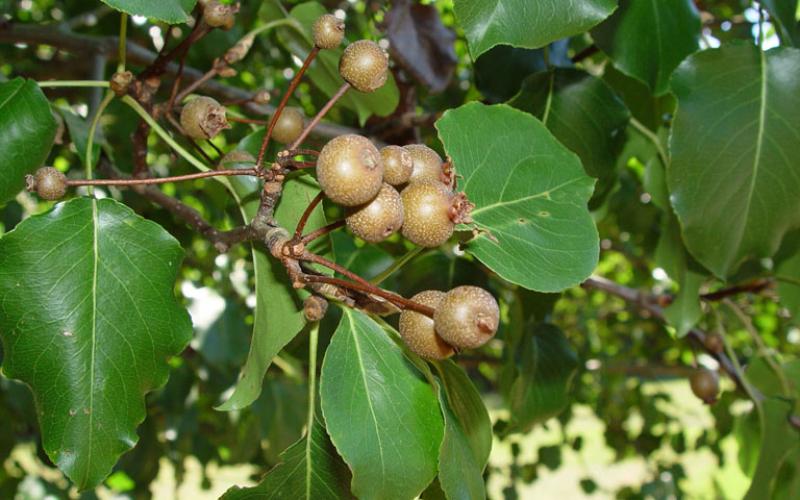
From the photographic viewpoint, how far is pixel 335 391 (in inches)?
42.7

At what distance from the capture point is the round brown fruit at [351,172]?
92 centimetres

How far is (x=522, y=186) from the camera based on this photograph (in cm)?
127

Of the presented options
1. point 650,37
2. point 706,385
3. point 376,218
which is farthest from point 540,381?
point 376,218

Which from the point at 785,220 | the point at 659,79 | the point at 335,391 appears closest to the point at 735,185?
the point at 785,220

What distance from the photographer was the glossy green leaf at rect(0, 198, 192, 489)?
1090mm

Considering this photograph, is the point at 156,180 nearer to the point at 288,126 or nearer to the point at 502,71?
the point at 288,126

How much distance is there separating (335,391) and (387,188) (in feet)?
1.03

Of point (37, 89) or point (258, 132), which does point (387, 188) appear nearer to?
point (258, 132)

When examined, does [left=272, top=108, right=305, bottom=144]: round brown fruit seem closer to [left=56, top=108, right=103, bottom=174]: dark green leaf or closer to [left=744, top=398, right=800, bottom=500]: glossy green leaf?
[left=56, top=108, right=103, bottom=174]: dark green leaf

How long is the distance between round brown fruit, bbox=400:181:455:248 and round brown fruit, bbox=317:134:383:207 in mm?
73

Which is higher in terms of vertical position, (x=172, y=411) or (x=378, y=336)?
(x=378, y=336)

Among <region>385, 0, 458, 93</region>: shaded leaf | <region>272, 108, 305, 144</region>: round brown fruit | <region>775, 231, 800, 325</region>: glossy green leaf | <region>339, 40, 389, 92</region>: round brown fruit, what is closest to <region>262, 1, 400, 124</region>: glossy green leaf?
<region>385, 0, 458, 93</region>: shaded leaf

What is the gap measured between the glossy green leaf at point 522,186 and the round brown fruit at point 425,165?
0.35ft

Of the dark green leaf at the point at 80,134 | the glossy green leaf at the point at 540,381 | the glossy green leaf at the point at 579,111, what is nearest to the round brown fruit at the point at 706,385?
the glossy green leaf at the point at 540,381
